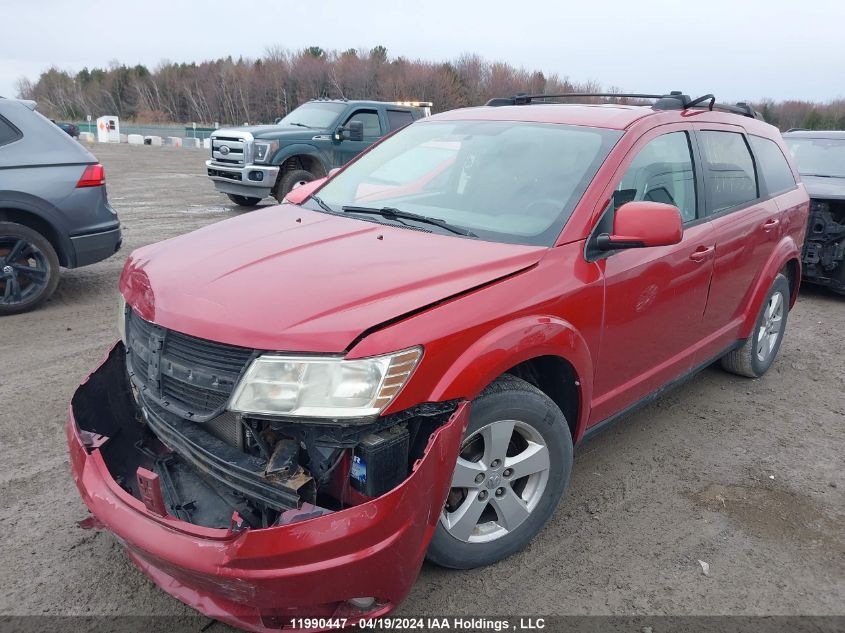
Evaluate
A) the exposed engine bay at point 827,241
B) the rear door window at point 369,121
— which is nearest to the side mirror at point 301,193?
the exposed engine bay at point 827,241

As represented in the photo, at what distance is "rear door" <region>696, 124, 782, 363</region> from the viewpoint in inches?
149

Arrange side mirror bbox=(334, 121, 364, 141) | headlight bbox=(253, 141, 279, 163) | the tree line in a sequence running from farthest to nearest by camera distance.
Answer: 1. the tree line
2. side mirror bbox=(334, 121, 364, 141)
3. headlight bbox=(253, 141, 279, 163)

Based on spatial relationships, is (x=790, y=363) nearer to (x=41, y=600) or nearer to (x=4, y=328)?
(x=41, y=600)

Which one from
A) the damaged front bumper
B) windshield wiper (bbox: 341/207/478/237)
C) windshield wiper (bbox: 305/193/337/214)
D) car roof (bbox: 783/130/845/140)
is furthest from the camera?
car roof (bbox: 783/130/845/140)

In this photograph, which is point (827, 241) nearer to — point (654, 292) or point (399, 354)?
point (654, 292)

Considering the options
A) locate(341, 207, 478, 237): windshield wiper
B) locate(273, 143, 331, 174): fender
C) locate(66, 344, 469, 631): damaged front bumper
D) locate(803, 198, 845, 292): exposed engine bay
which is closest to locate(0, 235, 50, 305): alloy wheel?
locate(341, 207, 478, 237): windshield wiper

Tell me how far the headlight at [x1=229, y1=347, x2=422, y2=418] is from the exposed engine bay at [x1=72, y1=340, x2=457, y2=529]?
1.6 inches

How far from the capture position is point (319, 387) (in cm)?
209

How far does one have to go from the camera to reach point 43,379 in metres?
4.43

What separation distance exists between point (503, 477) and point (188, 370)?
49.3 inches

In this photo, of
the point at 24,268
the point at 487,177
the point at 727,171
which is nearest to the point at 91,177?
the point at 24,268

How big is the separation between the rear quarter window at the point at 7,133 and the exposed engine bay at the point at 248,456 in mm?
4267

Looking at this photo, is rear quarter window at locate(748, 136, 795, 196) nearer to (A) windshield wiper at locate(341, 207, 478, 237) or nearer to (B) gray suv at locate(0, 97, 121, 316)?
(A) windshield wiper at locate(341, 207, 478, 237)

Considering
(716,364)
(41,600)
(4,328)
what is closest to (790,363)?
(716,364)
